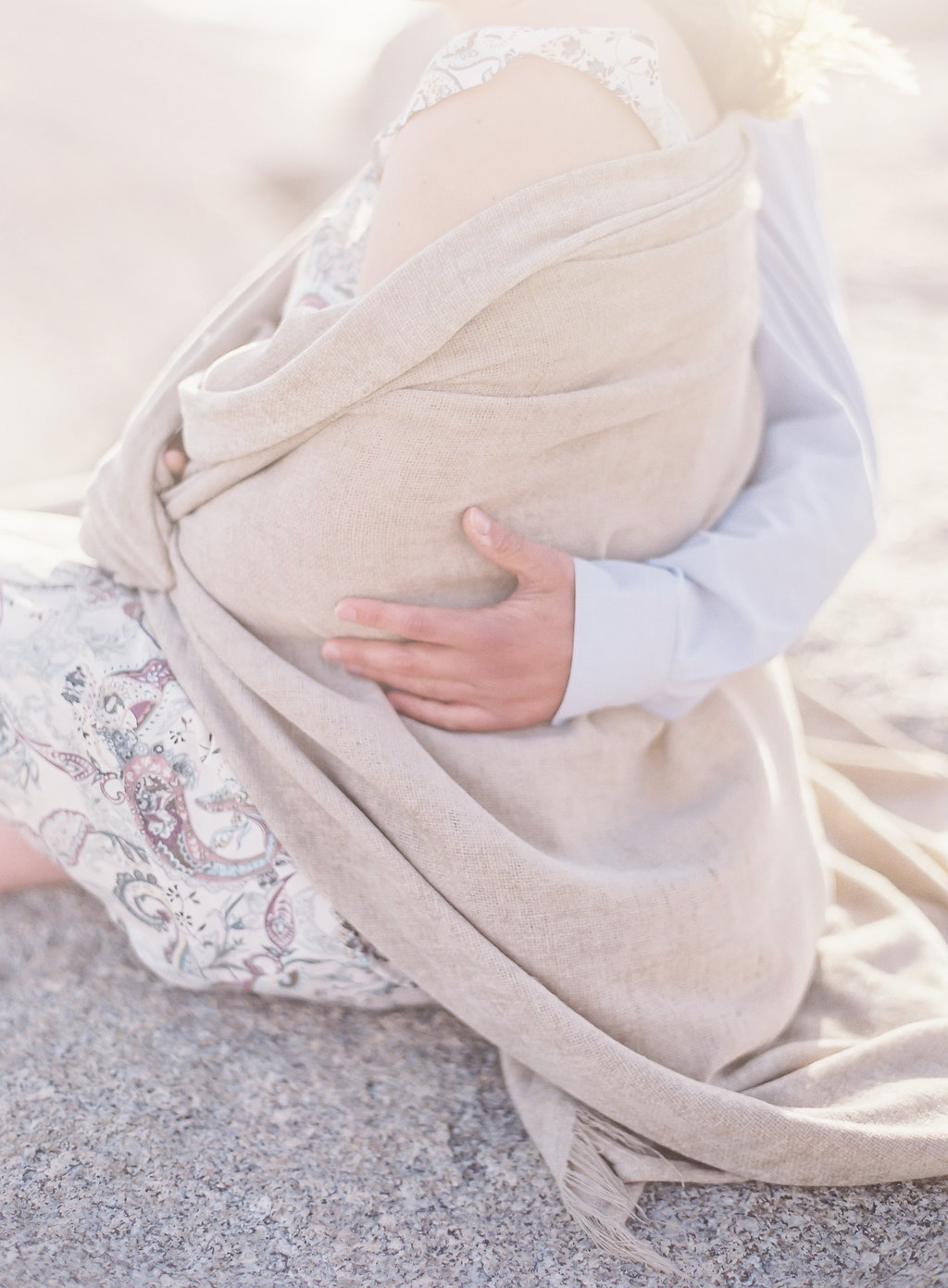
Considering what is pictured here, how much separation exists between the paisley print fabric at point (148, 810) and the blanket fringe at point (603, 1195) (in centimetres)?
26

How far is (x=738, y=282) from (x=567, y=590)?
39 centimetres

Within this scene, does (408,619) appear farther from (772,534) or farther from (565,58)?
(565,58)

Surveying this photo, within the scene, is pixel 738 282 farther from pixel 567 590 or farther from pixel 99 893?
pixel 99 893

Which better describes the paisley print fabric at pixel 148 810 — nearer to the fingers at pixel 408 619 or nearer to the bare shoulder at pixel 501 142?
the fingers at pixel 408 619

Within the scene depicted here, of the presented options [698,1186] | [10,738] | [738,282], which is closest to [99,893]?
[10,738]

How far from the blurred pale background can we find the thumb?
111 centimetres

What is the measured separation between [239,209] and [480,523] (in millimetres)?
3491

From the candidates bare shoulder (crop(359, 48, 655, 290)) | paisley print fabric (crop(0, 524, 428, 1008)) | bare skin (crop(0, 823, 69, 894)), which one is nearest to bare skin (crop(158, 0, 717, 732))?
bare shoulder (crop(359, 48, 655, 290))

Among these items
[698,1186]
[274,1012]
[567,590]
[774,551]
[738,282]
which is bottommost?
[698,1186]

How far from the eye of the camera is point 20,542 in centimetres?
136

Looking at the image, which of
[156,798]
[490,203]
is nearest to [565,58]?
[490,203]

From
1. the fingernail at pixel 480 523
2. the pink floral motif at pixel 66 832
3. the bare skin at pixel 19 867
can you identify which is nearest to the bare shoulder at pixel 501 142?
the fingernail at pixel 480 523

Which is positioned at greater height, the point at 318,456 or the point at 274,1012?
the point at 318,456

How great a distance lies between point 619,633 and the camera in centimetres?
117
